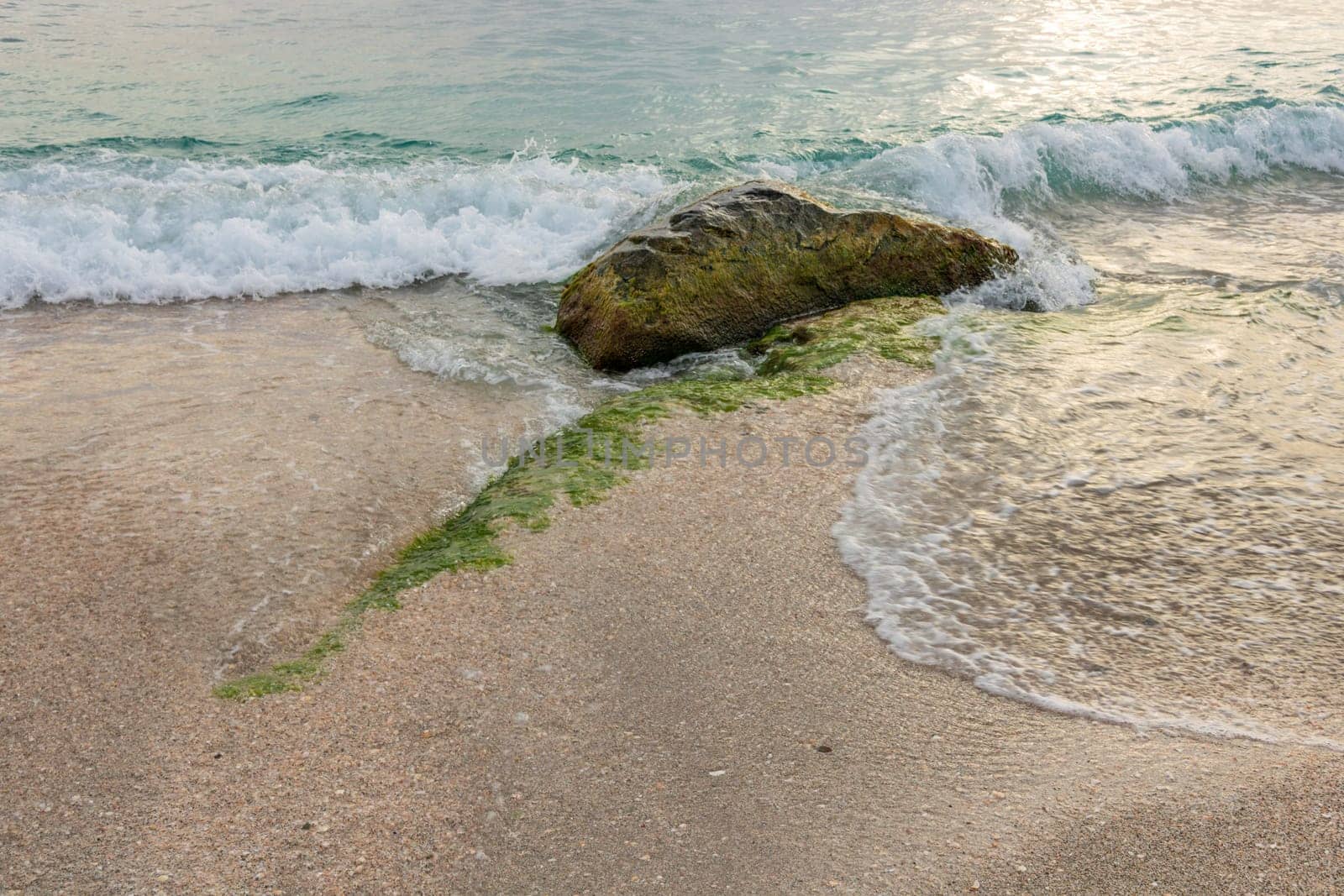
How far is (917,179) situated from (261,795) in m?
8.51

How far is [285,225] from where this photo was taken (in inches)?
327

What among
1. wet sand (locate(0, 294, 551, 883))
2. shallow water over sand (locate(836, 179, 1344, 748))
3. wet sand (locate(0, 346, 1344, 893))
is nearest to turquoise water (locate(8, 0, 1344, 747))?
shallow water over sand (locate(836, 179, 1344, 748))

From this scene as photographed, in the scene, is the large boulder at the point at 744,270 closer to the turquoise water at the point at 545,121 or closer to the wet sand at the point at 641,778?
the turquoise water at the point at 545,121

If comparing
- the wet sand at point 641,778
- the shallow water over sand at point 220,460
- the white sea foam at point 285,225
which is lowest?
the wet sand at point 641,778

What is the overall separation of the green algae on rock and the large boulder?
0.24 m

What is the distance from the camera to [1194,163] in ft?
34.3

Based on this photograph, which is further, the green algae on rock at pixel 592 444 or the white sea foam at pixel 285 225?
the white sea foam at pixel 285 225

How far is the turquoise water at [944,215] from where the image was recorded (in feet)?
Answer: 11.9

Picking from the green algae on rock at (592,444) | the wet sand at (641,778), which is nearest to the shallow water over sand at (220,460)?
the green algae on rock at (592,444)

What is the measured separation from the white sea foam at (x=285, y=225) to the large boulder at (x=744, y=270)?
4.88 ft

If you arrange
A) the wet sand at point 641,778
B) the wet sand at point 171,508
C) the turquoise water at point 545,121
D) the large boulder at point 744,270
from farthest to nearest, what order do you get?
the turquoise water at point 545,121 < the large boulder at point 744,270 < the wet sand at point 171,508 < the wet sand at point 641,778

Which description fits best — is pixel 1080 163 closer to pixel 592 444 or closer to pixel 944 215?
pixel 944 215

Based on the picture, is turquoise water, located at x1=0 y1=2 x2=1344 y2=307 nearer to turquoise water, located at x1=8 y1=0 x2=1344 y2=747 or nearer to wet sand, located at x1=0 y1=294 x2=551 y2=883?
turquoise water, located at x1=8 y1=0 x2=1344 y2=747

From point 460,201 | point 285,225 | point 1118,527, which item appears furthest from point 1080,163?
point 285,225
